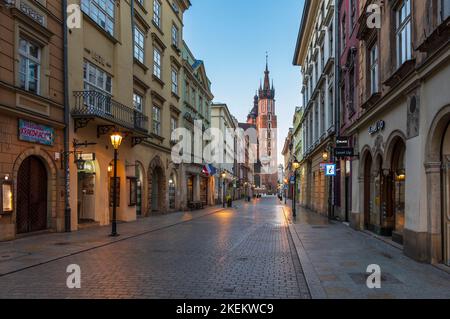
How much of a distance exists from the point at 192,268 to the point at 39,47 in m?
10.5

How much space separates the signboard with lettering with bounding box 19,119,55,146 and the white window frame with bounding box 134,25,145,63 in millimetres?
9295

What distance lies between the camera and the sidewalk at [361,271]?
668 cm

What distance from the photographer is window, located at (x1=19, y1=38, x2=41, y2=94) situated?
539 inches

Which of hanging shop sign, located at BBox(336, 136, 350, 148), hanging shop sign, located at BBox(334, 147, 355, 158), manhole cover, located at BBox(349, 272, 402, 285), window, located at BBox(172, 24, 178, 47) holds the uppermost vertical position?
window, located at BBox(172, 24, 178, 47)

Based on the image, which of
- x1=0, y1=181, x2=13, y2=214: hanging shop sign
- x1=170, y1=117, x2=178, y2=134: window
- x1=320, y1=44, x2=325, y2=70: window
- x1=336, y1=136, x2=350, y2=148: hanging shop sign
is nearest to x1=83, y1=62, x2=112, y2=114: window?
x1=0, y1=181, x2=13, y2=214: hanging shop sign

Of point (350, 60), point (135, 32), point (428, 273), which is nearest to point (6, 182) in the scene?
point (428, 273)

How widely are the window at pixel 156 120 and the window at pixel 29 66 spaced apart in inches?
460

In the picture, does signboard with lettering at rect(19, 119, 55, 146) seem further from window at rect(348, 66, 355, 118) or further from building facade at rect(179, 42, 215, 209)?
building facade at rect(179, 42, 215, 209)

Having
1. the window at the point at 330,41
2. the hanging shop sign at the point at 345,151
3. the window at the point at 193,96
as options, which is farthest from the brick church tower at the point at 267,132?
the hanging shop sign at the point at 345,151

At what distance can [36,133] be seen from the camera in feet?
46.5

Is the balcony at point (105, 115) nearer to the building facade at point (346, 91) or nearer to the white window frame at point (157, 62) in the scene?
the white window frame at point (157, 62)

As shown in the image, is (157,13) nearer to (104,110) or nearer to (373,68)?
(104,110)
